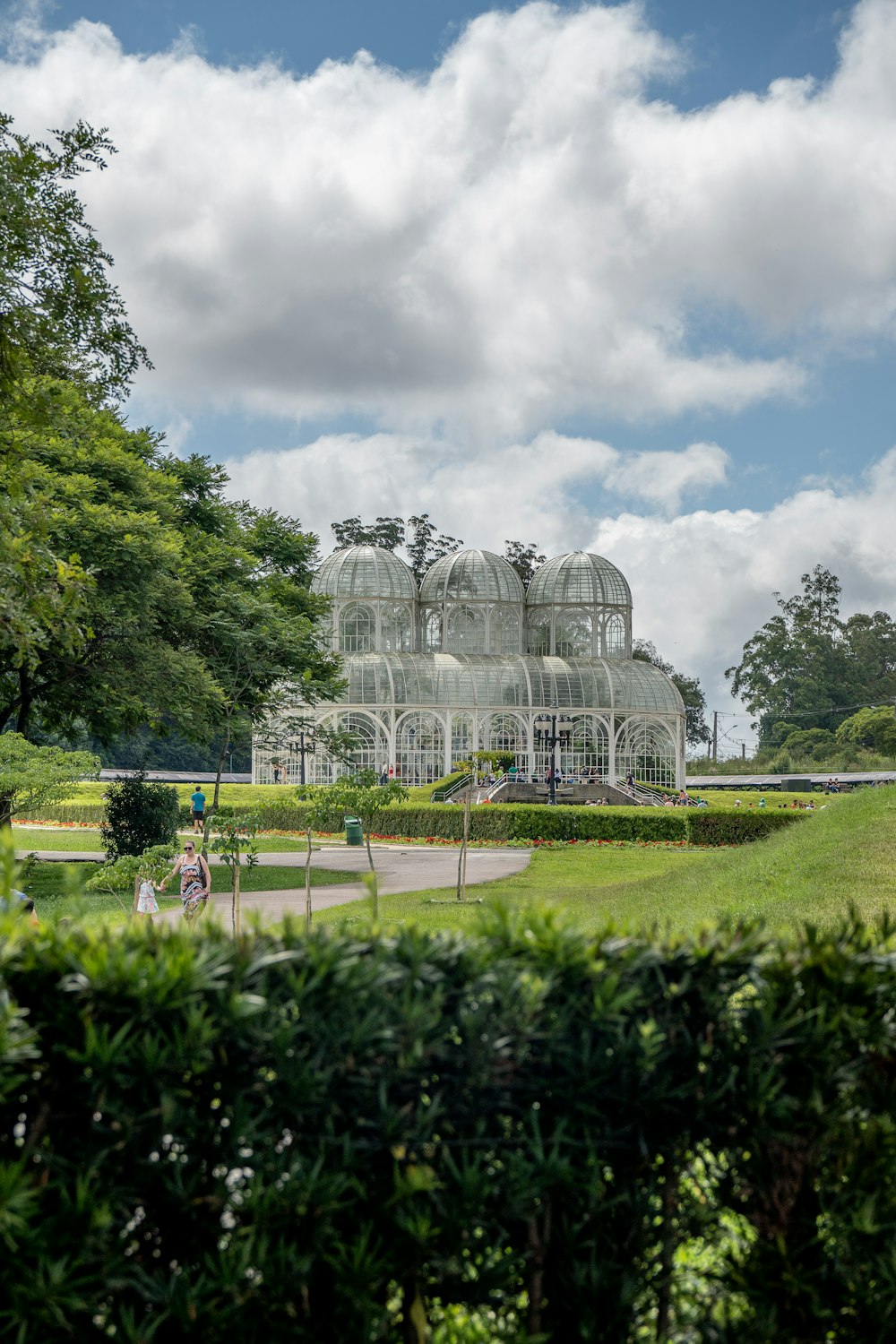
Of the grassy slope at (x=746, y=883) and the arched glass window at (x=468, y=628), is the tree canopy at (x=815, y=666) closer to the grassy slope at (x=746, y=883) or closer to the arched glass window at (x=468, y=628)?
the arched glass window at (x=468, y=628)

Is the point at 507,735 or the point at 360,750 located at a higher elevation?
the point at 507,735

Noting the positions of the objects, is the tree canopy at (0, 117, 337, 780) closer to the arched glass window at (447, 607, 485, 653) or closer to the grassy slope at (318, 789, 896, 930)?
the grassy slope at (318, 789, 896, 930)

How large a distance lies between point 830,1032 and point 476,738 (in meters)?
43.2

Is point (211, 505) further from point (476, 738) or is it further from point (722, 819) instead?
point (476, 738)

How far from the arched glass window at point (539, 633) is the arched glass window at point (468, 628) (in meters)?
2.37

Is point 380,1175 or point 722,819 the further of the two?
point 722,819

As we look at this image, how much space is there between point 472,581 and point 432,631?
2.80m

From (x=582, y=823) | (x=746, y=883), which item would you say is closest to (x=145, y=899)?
(x=746, y=883)

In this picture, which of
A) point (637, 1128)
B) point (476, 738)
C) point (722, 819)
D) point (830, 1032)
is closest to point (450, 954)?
point (637, 1128)

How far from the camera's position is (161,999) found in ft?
8.95

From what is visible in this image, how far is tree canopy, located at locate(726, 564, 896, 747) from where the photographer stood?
86.4 m

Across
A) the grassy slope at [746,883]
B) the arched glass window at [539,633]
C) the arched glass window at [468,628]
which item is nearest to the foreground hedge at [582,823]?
the grassy slope at [746,883]

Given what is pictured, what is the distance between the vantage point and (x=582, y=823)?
30312 millimetres

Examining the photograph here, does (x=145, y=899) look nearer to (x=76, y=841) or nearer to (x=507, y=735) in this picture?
(x=76, y=841)
